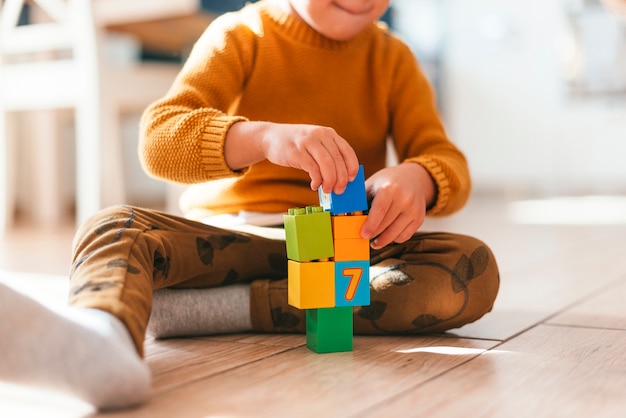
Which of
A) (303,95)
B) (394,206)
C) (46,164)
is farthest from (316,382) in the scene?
(46,164)

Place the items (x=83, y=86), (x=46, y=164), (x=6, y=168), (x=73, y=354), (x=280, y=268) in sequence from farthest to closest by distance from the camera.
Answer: (x=46, y=164) < (x=6, y=168) < (x=83, y=86) < (x=280, y=268) < (x=73, y=354)

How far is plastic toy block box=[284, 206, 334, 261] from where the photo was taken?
69cm

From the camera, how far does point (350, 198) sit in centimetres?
70

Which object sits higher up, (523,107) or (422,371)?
(523,107)

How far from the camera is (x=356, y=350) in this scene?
2.46 ft

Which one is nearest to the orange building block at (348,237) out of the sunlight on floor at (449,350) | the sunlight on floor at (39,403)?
the sunlight on floor at (449,350)

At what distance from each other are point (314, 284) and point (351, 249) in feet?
0.15

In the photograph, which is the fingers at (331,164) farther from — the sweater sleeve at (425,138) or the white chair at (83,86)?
the white chair at (83,86)

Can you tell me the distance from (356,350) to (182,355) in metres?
0.17

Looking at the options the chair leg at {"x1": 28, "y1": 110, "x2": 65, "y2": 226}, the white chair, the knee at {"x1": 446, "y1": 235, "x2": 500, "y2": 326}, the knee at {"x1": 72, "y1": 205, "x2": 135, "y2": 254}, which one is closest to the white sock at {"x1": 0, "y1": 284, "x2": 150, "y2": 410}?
the knee at {"x1": 72, "y1": 205, "x2": 135, "y2": 254}

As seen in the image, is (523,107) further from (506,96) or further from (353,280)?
(353,280)

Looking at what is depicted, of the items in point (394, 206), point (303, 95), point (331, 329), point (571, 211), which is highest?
point (303, 95)

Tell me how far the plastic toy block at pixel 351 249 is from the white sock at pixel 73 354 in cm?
21

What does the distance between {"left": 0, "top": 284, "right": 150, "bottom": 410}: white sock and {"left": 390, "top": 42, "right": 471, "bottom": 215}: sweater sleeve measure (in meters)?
0.42
